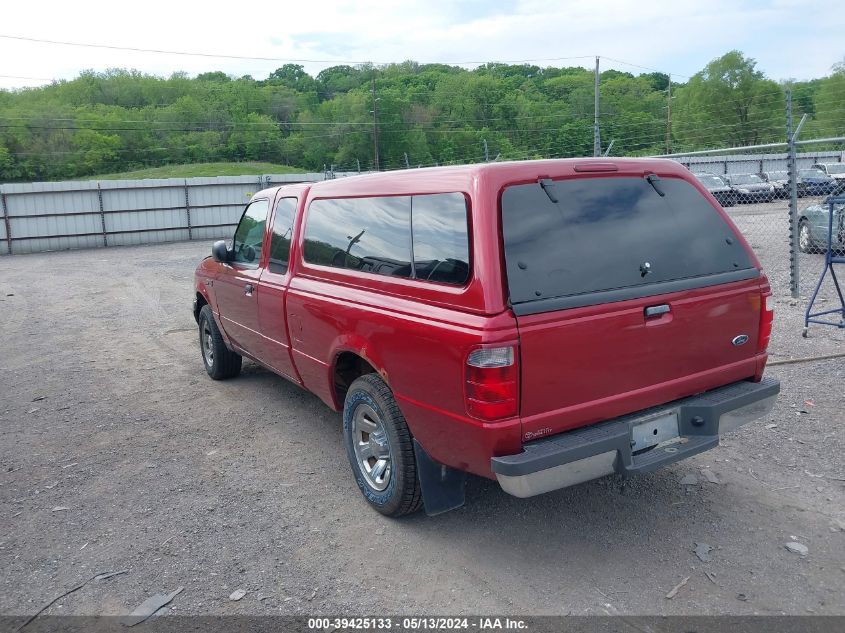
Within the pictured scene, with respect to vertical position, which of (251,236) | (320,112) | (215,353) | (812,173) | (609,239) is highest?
(320,112)

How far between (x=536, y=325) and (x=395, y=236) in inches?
43.7

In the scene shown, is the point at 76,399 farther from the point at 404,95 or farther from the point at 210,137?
the point at 210,137

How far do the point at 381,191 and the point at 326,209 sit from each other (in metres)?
0.71

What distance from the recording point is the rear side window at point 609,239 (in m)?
3.27

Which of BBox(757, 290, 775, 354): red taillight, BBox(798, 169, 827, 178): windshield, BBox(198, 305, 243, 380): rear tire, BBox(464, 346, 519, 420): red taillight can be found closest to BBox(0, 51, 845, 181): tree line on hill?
BBox(798, 169, 827, 178): windshield

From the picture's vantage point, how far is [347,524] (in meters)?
4.02

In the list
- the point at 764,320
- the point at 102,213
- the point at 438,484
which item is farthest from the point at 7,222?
the point at 764,320

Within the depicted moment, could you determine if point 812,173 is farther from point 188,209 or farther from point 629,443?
point 629,443

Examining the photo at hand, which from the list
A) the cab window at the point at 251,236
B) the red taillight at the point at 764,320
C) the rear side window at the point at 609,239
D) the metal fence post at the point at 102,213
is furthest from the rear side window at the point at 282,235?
the metal fence post at the point at 102,213

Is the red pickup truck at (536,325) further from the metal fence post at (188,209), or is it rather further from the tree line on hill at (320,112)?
the tree line on hill at (320,112)

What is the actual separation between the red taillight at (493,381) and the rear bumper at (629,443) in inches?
8.7

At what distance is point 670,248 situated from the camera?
3656 mm

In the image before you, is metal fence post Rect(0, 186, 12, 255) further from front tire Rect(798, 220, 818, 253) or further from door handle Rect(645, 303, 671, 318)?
door handle Rect(645, 303, 671, 318)

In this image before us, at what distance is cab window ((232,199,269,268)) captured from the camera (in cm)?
565
